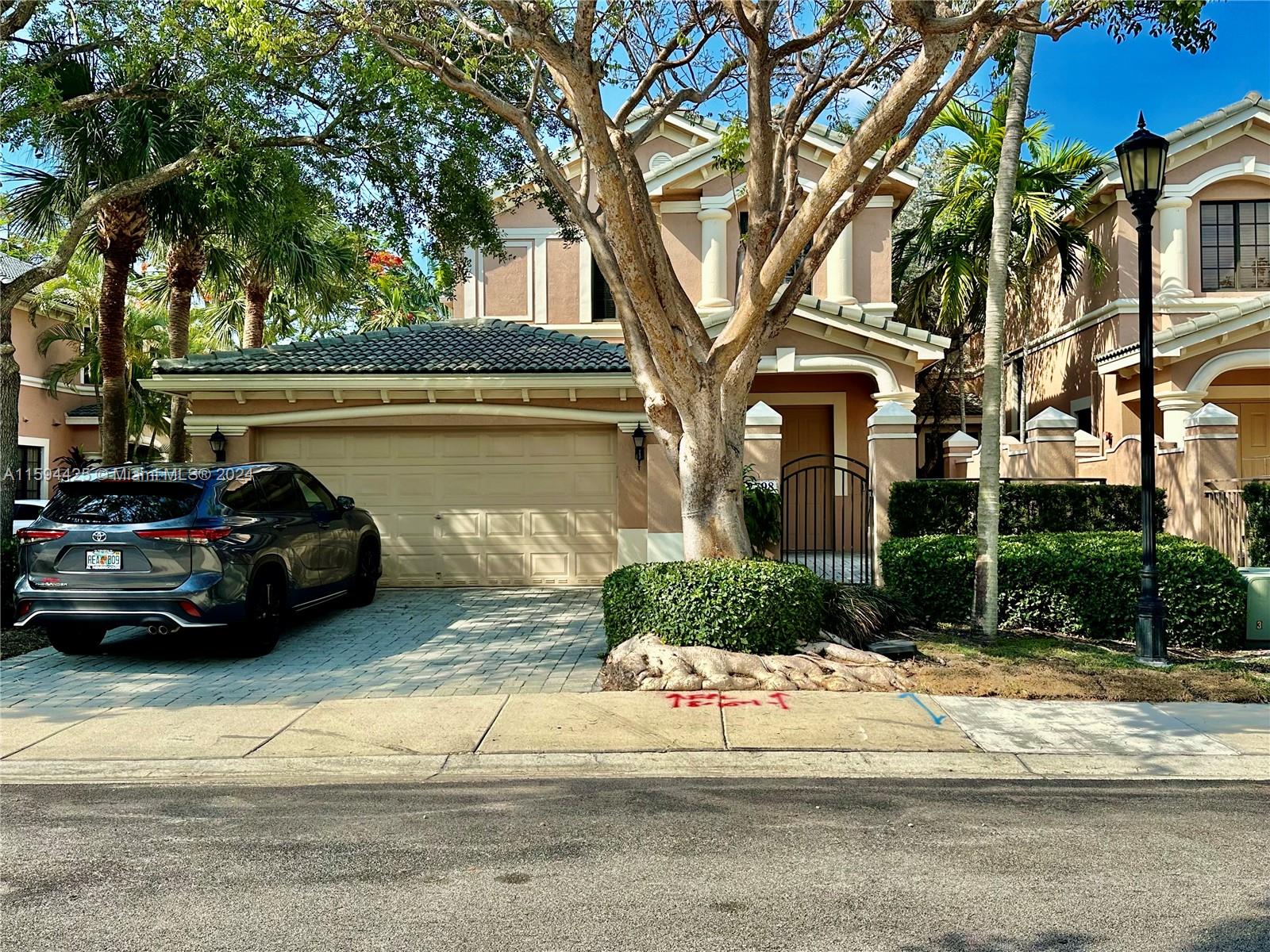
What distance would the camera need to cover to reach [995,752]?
6449mm

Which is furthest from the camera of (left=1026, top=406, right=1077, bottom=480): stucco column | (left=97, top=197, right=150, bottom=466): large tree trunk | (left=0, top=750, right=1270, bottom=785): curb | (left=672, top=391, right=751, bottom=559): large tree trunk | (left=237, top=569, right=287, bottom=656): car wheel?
(left=1026, top=406, right=1077, bottom=480): stucco column

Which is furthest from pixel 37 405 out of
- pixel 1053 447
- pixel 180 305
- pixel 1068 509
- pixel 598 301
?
pixel 1068 509

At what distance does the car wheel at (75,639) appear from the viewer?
9.45 meters

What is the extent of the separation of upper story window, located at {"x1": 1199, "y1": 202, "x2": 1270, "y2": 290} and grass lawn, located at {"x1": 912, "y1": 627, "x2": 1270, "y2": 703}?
12.0 m

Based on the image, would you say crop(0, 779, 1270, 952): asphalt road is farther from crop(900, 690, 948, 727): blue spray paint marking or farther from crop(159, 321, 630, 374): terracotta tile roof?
crop(159, 321, 630, 374): terracotta tile roof

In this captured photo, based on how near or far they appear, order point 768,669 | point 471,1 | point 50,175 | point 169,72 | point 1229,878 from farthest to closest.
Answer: point 50,175 → point 169,72 → point 471,1 → point 768,669 → point 1229,878

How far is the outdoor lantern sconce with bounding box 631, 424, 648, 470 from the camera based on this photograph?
46.1 feet

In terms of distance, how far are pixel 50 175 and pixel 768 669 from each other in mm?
11494

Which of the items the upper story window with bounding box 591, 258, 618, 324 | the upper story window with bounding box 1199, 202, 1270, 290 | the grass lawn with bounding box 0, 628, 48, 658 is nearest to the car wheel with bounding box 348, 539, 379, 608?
the grass lawn with bounding box 0, 628, 48, 658

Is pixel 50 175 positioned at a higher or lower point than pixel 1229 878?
higher

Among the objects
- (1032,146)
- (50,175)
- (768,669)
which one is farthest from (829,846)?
(1032,146)

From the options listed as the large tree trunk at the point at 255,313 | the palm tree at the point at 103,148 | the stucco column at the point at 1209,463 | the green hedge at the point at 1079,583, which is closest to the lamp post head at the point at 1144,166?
the green hedge at the point at 1079,583

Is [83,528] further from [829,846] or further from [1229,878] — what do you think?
[1229,878]

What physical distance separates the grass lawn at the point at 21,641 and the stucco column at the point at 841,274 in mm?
13599
